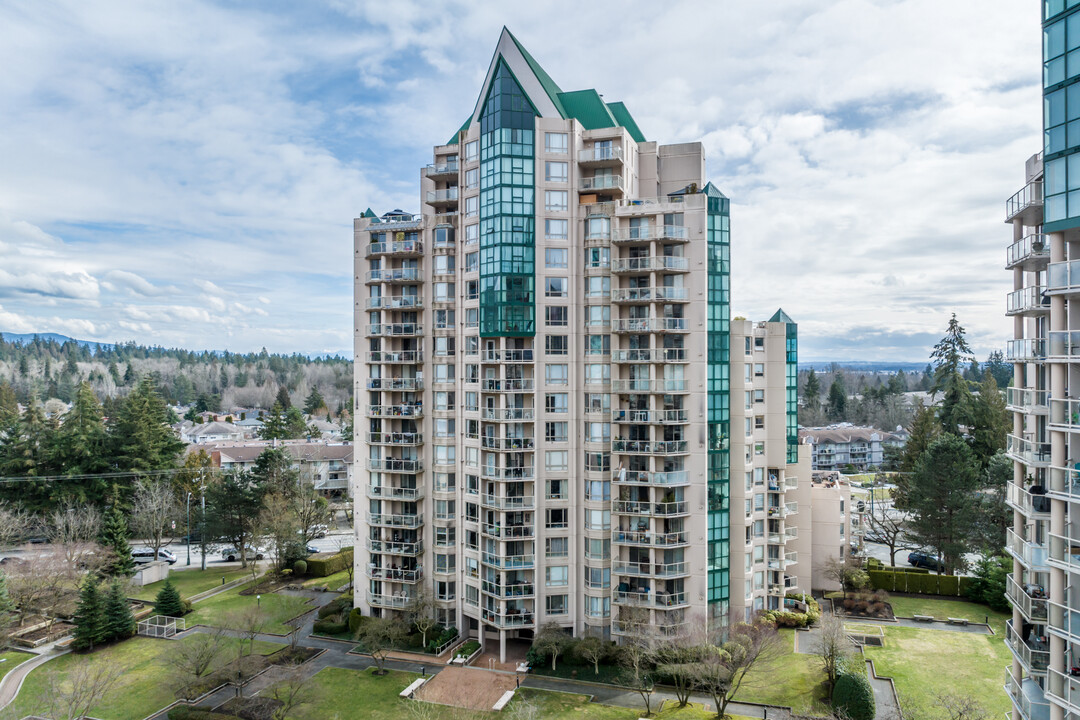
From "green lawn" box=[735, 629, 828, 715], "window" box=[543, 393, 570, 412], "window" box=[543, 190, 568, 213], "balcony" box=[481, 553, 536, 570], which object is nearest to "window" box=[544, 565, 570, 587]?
"balcony" box=[481, 553, 536, 570]

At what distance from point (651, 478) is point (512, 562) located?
35.8 feet

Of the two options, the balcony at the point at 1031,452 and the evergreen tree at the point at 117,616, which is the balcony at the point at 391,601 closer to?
the evergreen tree at the point at 117,616

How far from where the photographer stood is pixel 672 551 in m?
42.6

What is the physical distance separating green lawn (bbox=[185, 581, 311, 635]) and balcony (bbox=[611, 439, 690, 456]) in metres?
28.8

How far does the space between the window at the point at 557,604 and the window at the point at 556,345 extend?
54.5 feet

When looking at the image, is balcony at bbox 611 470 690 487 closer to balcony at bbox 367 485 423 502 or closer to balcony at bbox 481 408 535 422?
balcony at bbox 481 408 535 422

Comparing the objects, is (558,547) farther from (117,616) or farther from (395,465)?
(117,616)

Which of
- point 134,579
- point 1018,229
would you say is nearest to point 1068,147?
point 1018,229

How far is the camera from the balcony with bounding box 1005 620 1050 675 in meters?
22.7

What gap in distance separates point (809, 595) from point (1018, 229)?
35.7 m

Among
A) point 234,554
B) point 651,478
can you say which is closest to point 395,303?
point 651,478

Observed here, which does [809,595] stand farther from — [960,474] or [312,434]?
[312,434]

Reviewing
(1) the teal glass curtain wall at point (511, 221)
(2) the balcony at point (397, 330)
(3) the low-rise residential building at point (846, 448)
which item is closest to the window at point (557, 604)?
(1) the teal glass curtain wall at point (511, 221)

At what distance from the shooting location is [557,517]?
146 ft
